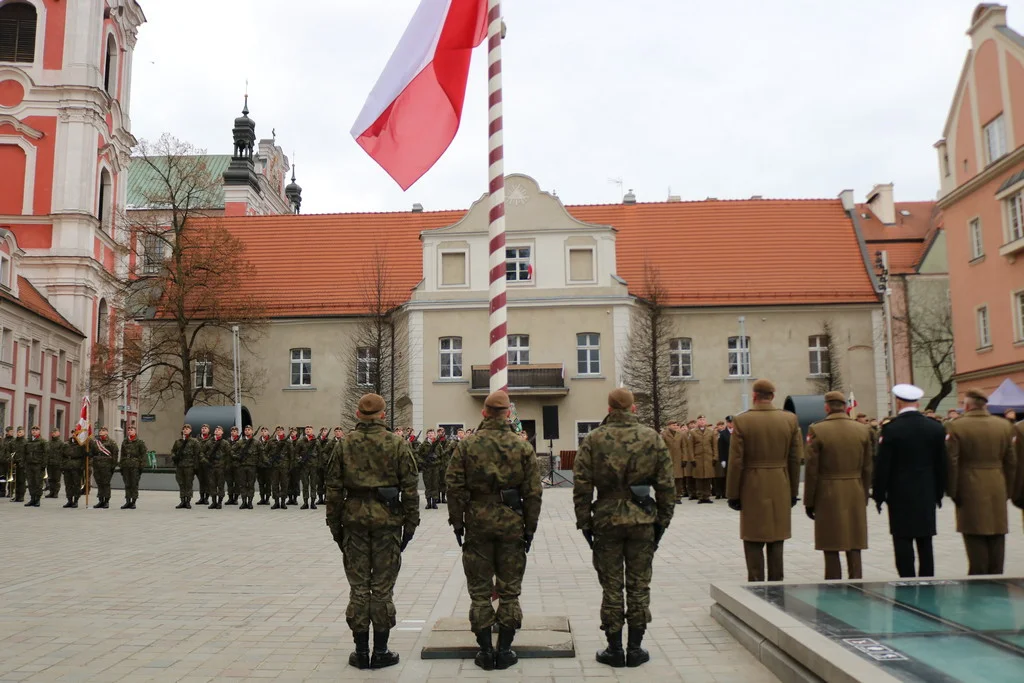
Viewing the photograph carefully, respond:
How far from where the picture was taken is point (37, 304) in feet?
130

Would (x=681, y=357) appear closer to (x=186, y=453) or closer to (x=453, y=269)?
(x=453, y=269)

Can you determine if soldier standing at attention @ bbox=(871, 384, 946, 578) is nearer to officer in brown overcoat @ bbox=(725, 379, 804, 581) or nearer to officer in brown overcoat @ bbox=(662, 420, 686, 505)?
officer in brown overcoat @ bbox=(725, 379, 804, 581)

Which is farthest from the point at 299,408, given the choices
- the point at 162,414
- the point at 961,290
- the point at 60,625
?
the point at 60,625

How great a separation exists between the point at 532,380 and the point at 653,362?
4.93 metres

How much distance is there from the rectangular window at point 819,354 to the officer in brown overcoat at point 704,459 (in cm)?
1805

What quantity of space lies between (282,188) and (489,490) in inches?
3378

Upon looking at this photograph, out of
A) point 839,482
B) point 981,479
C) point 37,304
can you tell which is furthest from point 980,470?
point 37,304

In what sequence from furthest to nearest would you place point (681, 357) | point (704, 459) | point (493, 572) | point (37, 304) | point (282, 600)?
point (37, 304)
point (681, 357)
point (704, 459)
point (282, 600)
point (493, 572)

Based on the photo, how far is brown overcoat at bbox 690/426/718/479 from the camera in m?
22.2

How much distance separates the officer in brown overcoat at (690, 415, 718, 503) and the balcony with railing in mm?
14144

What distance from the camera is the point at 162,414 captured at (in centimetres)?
4069

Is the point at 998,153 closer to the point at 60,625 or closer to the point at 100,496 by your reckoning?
the point at 100,496

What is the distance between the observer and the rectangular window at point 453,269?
37938 millimetres

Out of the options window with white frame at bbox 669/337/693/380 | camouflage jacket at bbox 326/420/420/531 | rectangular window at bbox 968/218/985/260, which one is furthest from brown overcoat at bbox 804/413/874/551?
window with white frame at bbox 669/337/693/380
